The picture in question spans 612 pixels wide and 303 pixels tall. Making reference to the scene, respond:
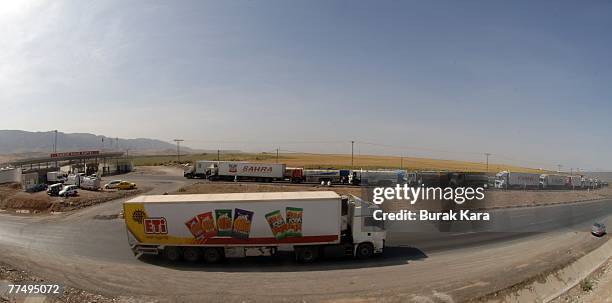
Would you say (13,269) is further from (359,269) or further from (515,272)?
(515,272)

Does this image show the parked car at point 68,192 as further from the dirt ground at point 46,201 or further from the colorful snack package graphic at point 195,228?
the colorful snack package graphic at point 195,228

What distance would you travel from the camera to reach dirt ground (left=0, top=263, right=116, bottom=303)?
602 inches

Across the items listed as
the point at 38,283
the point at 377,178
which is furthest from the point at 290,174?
the point at 38,283

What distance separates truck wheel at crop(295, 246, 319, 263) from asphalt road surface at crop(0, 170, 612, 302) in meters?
0.54

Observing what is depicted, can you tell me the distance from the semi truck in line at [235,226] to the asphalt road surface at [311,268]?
892mm

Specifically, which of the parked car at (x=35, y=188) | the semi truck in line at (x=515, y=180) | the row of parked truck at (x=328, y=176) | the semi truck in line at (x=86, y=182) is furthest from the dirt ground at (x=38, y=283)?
the semi truck in line at (x=515, y=180)

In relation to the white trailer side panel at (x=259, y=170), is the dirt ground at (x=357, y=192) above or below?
below

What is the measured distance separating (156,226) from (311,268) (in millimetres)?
9190

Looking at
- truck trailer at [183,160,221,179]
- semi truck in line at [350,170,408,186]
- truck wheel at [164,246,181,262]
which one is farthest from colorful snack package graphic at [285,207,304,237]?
truck trailer at [183,160,221,179]

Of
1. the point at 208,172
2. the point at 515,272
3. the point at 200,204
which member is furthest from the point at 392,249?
the point at 208,172

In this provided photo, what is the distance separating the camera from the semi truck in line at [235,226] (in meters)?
20.1

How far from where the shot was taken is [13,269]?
62.8ft

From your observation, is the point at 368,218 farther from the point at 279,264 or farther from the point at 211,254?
the point at 211,254

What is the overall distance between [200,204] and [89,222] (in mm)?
18837
